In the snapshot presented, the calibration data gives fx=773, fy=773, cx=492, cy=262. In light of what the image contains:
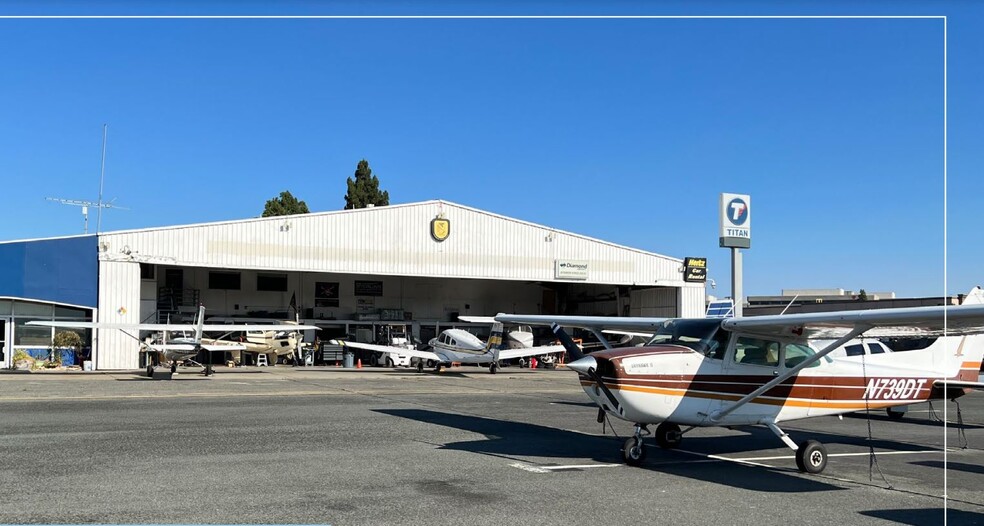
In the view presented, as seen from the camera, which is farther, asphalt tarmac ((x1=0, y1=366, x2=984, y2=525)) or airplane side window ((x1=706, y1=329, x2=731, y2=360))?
airplane side window ((x1=706, y1=329, x2=731, y2=360))

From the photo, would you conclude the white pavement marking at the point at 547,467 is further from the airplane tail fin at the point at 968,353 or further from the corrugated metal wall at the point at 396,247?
the corrugated metal wall at the point at 396,247

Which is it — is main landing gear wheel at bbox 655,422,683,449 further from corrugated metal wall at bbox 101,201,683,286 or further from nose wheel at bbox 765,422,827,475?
corrugated metal wall at bbox 101,201,683,286

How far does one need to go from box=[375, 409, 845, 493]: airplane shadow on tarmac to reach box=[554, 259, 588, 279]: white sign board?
2930cm

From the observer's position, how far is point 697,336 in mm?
11109

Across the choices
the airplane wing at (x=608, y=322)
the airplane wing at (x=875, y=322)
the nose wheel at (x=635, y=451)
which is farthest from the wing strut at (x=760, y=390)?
the airplane wing at (x=608, y=322)

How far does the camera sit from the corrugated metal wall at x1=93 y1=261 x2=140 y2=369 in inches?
1352

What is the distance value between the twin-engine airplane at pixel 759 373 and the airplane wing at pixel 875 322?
0.02 meters

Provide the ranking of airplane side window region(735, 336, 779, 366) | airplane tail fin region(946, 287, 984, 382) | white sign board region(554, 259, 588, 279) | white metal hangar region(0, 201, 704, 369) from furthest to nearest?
white sign board region(554, 259, 588, 279) → white metal hangar region(0, 201, 704, 369) → airplane tail fin region(946, 287, 984, 382) → airplane side window region(735, 336, 779, 366)

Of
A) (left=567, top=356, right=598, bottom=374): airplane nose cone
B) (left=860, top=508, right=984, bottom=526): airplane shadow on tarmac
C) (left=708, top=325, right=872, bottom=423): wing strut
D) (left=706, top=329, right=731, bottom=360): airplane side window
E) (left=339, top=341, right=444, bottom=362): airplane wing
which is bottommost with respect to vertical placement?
(left=339, top=341, right=444, bottom=362): airplane wing

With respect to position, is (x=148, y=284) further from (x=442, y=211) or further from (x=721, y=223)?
(x=721, y=223)

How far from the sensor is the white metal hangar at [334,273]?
34.9 m

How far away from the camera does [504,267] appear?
1737 inches

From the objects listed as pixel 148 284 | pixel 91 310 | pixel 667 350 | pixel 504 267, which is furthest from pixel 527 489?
pixel 148 284

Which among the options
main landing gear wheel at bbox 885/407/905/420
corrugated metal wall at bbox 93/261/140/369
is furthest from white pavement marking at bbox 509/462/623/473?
corrugated metal wall at bbox 93/261/140/369
